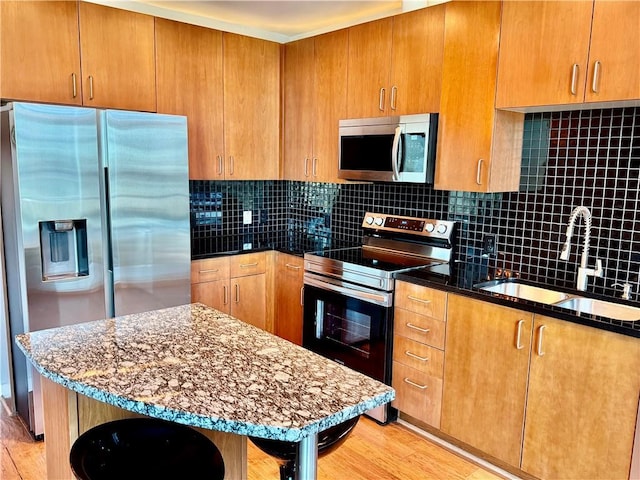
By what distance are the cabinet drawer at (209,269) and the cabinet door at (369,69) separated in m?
1.37

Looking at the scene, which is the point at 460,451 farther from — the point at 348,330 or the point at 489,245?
the point at 489,245

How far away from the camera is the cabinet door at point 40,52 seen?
8.85 ft

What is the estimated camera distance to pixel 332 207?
4.05m

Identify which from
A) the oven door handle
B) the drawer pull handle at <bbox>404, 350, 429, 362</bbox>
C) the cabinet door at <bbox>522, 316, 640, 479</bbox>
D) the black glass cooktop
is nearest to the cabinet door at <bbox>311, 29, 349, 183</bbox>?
the black glass cooktop

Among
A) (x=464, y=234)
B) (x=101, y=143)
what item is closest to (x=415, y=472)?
(x=464, y=234)

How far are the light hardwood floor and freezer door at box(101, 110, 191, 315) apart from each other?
2.82ft

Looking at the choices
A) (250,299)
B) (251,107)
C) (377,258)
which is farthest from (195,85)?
(377,258)

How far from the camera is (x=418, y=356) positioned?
2.79 metres

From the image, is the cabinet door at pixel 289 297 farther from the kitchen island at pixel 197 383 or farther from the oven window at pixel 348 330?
the kitchen island at pixel 197 383

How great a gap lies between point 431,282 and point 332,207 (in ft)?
5.02

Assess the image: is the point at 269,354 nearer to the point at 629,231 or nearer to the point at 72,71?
the point at 629,231

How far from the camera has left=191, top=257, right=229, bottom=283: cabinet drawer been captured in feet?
11.1

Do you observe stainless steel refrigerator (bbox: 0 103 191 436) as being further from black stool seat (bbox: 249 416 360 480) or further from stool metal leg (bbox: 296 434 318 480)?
stool metal leg (bbox: 296 434 318 480)

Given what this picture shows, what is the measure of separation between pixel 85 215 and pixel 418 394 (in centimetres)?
209
